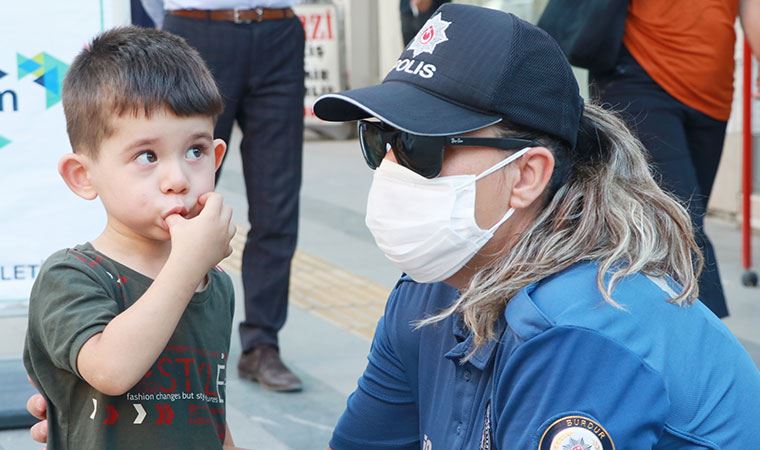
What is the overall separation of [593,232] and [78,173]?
2.69 feet

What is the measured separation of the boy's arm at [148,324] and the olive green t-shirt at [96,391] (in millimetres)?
45

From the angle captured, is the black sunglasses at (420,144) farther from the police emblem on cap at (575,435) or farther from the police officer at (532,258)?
the police emblem on cap at (575,435)

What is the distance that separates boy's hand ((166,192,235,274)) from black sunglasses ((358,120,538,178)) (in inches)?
10.2

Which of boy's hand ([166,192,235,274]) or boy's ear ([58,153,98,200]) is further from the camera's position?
boy's ear ([58,153,98,200])

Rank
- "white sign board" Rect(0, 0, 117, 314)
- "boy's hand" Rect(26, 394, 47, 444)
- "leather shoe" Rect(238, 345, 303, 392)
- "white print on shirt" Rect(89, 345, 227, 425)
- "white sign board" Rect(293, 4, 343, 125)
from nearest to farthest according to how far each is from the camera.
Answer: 1. "white print on shirt" Rect(89, 345, 227, 425)
2. "boy's hand" Rect(26, 394, 47, 444)
3. "white sign board" Rect(0, 0, 117, 314)
4. "leather shoe" Rect(238, 345, 303, 392)
5. "white sign board" Rect(293, 4, 343, 125)

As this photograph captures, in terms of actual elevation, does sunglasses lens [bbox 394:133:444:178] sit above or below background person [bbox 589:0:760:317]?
above

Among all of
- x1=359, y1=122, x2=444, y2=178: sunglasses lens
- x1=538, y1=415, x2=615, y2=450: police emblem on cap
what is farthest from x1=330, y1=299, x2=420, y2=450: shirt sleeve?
x1=538, y1=415, x2=615, y2=450: police emblem on cap

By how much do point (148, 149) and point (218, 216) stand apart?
6.0 inches

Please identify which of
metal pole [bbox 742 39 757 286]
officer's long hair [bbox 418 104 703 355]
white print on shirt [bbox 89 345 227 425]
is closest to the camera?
officer's long hair [bbox 418 104 703 355]

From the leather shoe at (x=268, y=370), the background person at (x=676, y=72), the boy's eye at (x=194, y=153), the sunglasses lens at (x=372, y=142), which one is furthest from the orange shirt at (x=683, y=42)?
the boy's eye at (x=194, y=153)

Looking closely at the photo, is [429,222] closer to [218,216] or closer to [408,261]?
[408,261]

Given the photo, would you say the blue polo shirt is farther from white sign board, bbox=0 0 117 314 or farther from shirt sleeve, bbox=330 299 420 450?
white sign board, bbox=0 0 117 314


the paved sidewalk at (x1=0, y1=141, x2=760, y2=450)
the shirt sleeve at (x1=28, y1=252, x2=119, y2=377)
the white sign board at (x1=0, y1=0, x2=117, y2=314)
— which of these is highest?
the shirt sleeve at (x1=28, y1=252, x2=119, y2=377)

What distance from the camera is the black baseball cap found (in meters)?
1.81
